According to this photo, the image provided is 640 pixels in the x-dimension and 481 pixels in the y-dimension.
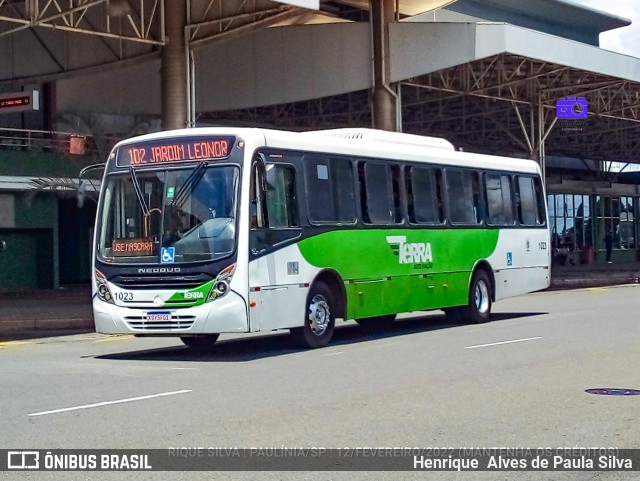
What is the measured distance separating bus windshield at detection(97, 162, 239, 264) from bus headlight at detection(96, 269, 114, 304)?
0.81ft

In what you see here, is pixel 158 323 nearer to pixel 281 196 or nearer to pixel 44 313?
pixel 281 196

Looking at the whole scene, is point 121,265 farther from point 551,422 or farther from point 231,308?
point 551,422

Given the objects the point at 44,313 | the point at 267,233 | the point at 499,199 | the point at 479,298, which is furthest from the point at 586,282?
the point at 267,233

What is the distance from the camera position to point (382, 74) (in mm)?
36219

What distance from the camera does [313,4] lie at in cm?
2953

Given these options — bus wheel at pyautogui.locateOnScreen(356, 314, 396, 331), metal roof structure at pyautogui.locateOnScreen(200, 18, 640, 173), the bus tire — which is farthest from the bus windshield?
metal roof structure at pyautogui.locateOnScreen(200, 18, 640, 173)

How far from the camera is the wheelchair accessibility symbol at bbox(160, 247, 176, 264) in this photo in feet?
50.4

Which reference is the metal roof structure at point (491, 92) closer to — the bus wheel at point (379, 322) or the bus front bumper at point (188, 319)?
the bus wheel at point (379, 322)

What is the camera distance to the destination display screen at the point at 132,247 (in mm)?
15547

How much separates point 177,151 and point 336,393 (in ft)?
17.5

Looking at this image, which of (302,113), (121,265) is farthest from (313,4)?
(302,113)

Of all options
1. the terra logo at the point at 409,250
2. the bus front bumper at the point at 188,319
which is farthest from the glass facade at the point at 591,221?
the bus front bumper at the point at 188,319

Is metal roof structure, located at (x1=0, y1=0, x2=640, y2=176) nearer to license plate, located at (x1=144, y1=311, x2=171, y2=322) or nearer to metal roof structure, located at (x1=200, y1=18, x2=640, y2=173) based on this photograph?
metal roof structure, located at (x1=200, y1=18, x2=640, y2=173)

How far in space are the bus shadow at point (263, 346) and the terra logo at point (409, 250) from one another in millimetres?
1362
